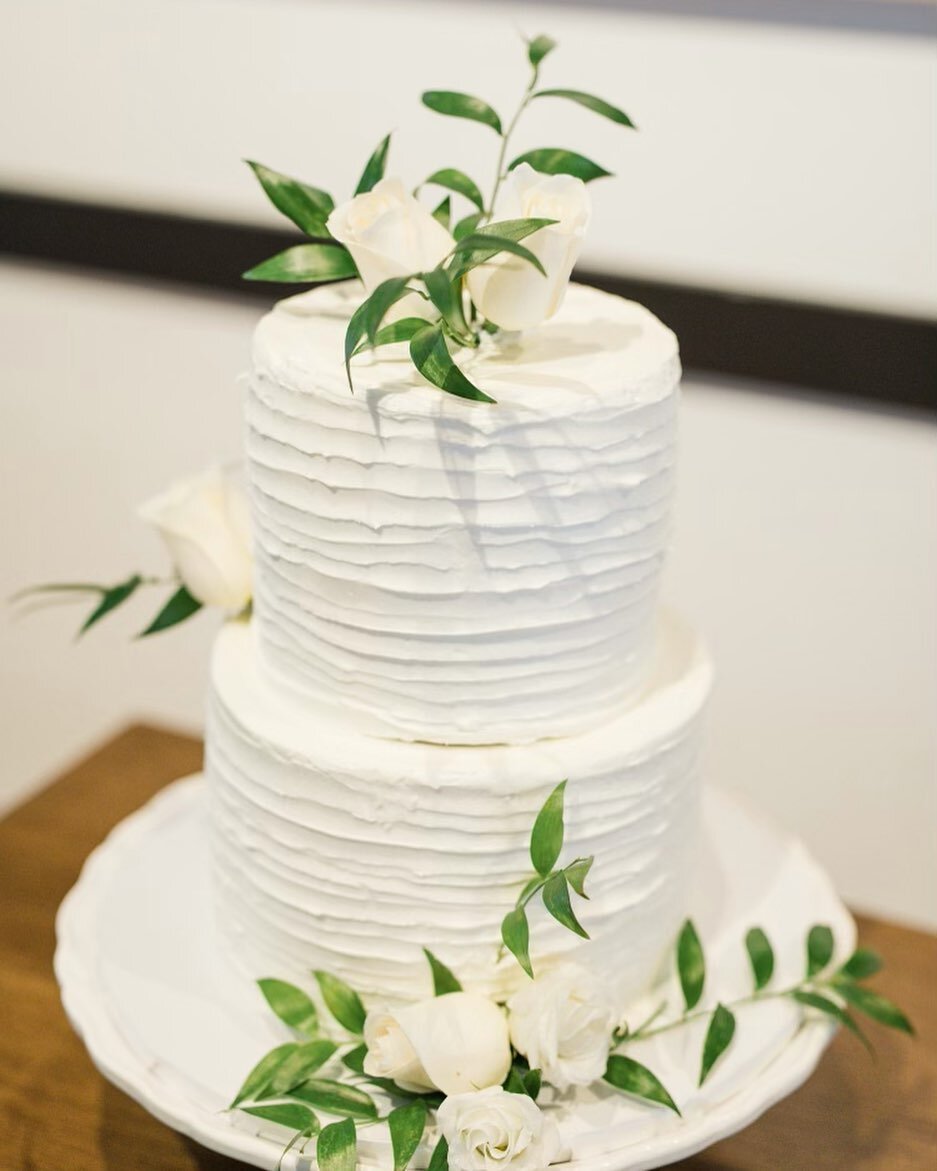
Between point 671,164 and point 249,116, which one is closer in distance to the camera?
point 671,164

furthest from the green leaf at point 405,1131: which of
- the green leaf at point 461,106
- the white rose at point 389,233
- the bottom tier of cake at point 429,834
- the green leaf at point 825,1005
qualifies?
the green leaf at point 461,106

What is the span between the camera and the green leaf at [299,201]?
978mm

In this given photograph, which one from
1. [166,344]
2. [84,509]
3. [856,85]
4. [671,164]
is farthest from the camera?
[84,509]

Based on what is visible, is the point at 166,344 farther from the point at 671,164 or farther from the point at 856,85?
the point at 856,85

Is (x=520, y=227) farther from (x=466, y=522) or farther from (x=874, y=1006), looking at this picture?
(x=874, y=1006)

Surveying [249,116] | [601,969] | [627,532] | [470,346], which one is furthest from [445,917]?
[249,116]

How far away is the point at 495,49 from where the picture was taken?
1666 millimetres

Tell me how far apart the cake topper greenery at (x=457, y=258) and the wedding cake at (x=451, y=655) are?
1.4 inches

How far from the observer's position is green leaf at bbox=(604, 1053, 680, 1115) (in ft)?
3.10

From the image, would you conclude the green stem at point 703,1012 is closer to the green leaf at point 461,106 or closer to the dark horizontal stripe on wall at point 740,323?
the green leaf at point 461,106

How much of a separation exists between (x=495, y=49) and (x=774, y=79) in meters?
0.35

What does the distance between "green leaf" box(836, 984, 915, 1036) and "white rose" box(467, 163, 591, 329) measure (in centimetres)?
59

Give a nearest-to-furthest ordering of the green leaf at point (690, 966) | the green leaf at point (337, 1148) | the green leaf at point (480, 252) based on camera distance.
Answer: the green leaf at point (480, 252)
the green leaf at point (337, 1148)
the green leaf at point (690, 966)

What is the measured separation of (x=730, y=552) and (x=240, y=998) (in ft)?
3.19
